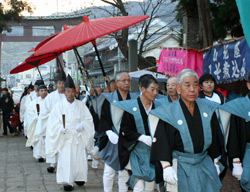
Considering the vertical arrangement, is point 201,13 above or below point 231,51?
above

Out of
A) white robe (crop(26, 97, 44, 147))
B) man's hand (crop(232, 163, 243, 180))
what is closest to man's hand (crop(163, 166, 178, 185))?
man's hand (crop(232, 163, 243, 180))

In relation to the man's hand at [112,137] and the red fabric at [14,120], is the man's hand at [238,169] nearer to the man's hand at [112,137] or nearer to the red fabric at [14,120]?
the man's hand at [112,137]

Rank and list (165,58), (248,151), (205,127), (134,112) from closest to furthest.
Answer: (205,127) < (248,151) < (134,112) < (165,58)

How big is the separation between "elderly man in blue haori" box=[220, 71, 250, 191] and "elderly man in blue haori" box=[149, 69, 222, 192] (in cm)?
51

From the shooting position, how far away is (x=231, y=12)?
1002cm

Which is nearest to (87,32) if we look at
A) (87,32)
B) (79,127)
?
(87,32)

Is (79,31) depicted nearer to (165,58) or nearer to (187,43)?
(165,58)

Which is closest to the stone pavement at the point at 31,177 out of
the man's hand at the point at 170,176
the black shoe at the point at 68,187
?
the black shoe at the point at 68,187

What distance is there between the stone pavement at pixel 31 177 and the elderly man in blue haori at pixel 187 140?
292 cm

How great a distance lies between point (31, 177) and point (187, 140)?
5.29m

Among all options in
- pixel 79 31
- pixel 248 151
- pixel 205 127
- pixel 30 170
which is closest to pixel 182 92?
pixel 205 127

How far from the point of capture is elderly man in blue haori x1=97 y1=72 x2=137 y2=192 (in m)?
6.25

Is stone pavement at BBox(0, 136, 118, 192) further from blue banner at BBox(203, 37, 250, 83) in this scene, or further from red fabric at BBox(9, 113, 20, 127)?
red fabric at BBox(9, 113, 20, 127)

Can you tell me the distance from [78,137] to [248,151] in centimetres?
357
